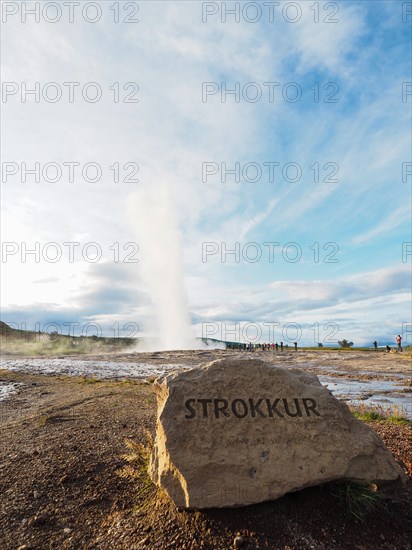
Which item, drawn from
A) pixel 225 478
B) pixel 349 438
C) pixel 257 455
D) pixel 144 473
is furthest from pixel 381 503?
pixel 144 473

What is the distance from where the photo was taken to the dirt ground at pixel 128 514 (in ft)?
16.3

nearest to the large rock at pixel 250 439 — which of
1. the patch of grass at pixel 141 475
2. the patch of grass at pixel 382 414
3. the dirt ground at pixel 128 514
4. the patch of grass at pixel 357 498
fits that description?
the patch of grass at pixel 357 498

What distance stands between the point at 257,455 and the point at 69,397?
1219 cm

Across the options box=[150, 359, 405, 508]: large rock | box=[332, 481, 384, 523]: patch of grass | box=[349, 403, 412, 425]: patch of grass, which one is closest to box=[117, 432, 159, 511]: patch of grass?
box=[150, 359, 405, 508]: large rock

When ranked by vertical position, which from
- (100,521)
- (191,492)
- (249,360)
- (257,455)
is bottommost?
(100,521)

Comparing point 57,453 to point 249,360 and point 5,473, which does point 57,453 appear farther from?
point 249,360

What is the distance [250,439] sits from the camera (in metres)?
5.60

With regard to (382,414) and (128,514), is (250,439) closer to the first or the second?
(128,514)

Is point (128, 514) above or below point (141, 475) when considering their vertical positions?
below

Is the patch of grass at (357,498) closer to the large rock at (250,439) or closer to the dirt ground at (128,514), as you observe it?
the dirt ground at (128,514)

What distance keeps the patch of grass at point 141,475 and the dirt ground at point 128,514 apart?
25 mm

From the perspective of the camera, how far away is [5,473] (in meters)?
7.17

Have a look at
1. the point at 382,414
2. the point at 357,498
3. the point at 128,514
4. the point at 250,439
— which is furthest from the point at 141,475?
the point at 382,414

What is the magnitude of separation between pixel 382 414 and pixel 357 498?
8307 mm
